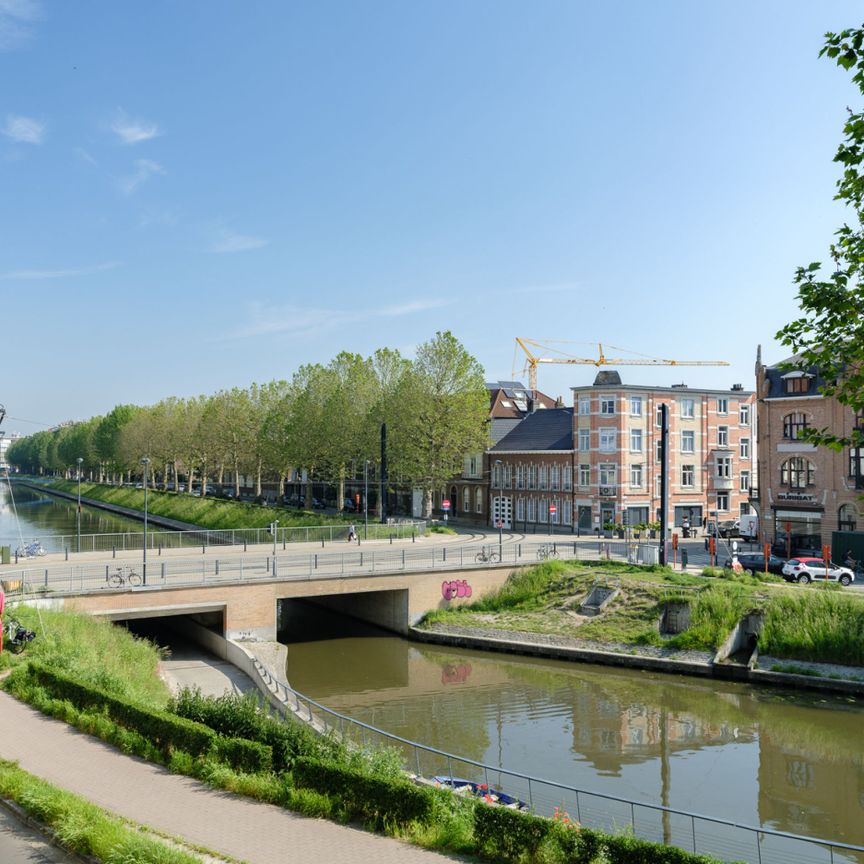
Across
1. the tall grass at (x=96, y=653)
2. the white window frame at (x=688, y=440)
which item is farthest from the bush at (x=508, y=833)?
the white window frame at (x=688, y=440)

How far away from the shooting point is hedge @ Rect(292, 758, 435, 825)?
1284cm

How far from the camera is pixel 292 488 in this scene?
10425cm

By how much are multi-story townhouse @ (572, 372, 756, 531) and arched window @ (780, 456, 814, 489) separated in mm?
11730

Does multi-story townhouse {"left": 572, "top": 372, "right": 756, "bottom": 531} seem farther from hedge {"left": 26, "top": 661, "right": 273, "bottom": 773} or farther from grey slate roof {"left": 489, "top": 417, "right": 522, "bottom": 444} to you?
hedge {"left": 26, "top": 661, "right": 273, "bottom": 773}

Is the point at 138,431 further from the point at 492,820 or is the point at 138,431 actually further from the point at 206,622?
the point at 492,820

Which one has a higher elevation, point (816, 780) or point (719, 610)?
point (719, 610)

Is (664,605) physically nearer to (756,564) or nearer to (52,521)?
(756,564)

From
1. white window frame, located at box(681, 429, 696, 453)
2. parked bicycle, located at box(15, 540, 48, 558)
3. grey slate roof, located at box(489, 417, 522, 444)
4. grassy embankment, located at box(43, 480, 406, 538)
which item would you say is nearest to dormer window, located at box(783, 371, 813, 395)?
white window frame, located at box(681, 429, 696, 453)

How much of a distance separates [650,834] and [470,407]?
4633cm

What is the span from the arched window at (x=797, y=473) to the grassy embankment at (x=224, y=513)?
24.7 metres

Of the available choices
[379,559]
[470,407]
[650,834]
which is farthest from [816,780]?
[470,407]

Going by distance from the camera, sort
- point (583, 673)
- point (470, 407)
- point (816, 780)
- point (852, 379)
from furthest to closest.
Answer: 1. point (470, 407)
2. point (583, 673)
3. point (816, 780)
4. point (852, 379)

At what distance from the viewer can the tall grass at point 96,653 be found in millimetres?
21406

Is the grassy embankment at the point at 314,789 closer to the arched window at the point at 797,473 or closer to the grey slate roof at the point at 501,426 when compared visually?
the arched window at the point at 797,473
